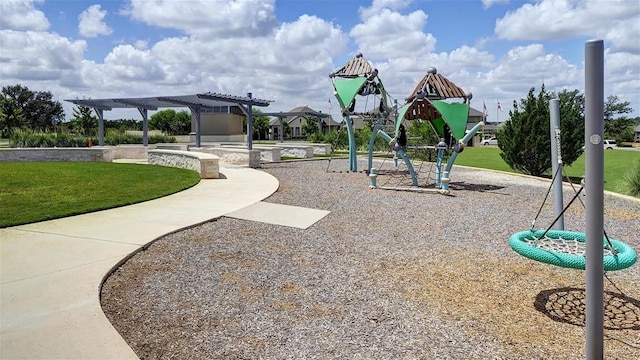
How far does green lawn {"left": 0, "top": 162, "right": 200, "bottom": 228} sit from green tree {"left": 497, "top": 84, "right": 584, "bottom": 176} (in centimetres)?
1298

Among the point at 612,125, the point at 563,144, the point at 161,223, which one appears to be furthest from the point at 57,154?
the point at 612,125

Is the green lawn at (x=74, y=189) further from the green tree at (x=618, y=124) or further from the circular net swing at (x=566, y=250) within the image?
the green tree at (x=618, y=124)

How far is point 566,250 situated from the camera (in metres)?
4.51

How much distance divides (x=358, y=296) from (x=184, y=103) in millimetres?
25051

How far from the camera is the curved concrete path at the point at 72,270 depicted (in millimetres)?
3508

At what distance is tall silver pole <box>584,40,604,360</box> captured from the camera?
2922 mm

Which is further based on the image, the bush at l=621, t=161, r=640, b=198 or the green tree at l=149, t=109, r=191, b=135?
the green tree at l=149, t=109, r=191, b=135

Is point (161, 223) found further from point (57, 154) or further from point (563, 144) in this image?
point (57, 154)

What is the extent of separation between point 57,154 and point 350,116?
15.8 metres

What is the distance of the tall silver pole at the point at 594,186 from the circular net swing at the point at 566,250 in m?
0.22

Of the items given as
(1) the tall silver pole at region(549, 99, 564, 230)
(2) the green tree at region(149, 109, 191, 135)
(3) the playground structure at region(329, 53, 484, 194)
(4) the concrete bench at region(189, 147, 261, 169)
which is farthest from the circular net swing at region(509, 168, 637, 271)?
(2) the green tree at region(149, 109, 191, 135)

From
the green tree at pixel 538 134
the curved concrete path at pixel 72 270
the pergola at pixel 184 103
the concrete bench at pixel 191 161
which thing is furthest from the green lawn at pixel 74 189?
the green tree at pixel 538 134

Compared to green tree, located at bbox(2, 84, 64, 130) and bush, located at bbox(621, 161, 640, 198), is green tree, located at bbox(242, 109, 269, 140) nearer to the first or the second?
green tree, located at bbox(2, 84, 64, 130)

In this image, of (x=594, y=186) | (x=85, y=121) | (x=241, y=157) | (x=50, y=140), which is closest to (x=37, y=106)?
(x=85, y=121)
